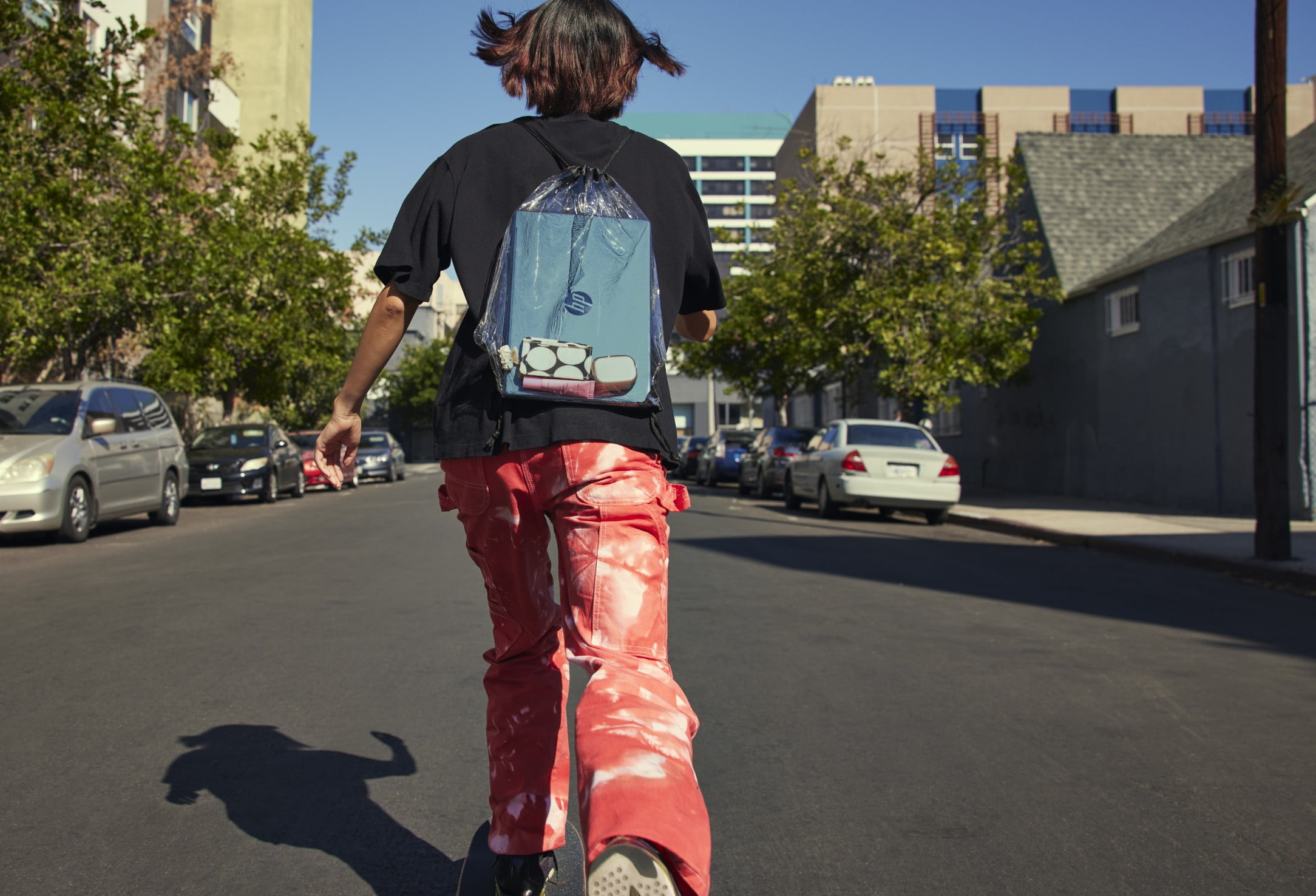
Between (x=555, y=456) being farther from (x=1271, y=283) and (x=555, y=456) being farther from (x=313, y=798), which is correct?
(x=1271, y=283)

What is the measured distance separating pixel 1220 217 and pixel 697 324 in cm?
1767

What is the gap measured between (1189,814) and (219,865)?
112 inches

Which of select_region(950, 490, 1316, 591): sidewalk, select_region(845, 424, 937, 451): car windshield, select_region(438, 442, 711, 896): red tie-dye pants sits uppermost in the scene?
select_region(845, 424, 937, 451): car windshield

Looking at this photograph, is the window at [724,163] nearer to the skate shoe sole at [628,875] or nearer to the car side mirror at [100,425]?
the car side mirror at [100,425]

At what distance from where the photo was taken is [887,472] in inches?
627

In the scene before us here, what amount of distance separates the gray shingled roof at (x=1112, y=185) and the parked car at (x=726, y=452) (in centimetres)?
887

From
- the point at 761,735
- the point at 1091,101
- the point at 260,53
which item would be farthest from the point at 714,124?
the point at 761,735

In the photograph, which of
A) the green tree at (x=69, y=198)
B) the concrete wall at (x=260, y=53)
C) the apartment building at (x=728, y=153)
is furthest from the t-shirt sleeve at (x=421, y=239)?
the apartment building at (x=728, y=153)

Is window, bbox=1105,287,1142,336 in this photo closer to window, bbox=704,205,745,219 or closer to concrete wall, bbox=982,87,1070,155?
concrete wall, bbox=982,87,1070,155

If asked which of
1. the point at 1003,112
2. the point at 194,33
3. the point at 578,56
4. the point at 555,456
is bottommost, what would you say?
the point at 555,456

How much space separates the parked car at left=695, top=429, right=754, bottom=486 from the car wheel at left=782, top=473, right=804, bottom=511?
8275 mm

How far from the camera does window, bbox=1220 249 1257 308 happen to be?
53.2ft

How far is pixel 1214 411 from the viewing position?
17.0m

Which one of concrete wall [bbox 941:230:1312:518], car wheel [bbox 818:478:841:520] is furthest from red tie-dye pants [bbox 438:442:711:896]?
concrete wall [bbox 941:230:1312:518]
